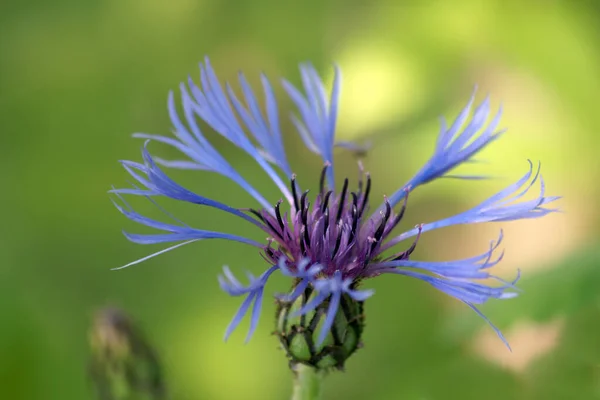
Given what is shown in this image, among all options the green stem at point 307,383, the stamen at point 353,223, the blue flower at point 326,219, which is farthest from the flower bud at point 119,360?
the stamen at point 353,223

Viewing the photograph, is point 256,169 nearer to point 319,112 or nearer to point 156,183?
point 319,112

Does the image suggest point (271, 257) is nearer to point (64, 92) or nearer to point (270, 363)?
point (270, 363)

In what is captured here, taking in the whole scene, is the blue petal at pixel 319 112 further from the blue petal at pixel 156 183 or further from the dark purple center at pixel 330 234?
the blue petal at pixel 156 183

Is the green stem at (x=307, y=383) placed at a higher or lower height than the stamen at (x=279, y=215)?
lower

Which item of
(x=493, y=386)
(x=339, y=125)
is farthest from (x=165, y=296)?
(x=493, y=386)

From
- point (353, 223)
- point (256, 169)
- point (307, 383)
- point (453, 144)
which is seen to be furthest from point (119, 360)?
point (256, 169)

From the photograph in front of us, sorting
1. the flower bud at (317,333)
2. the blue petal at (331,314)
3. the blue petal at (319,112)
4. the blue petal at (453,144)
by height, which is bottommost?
the flower bud at (317,333)

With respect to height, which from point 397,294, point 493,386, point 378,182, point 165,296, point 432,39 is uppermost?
point 432,39
